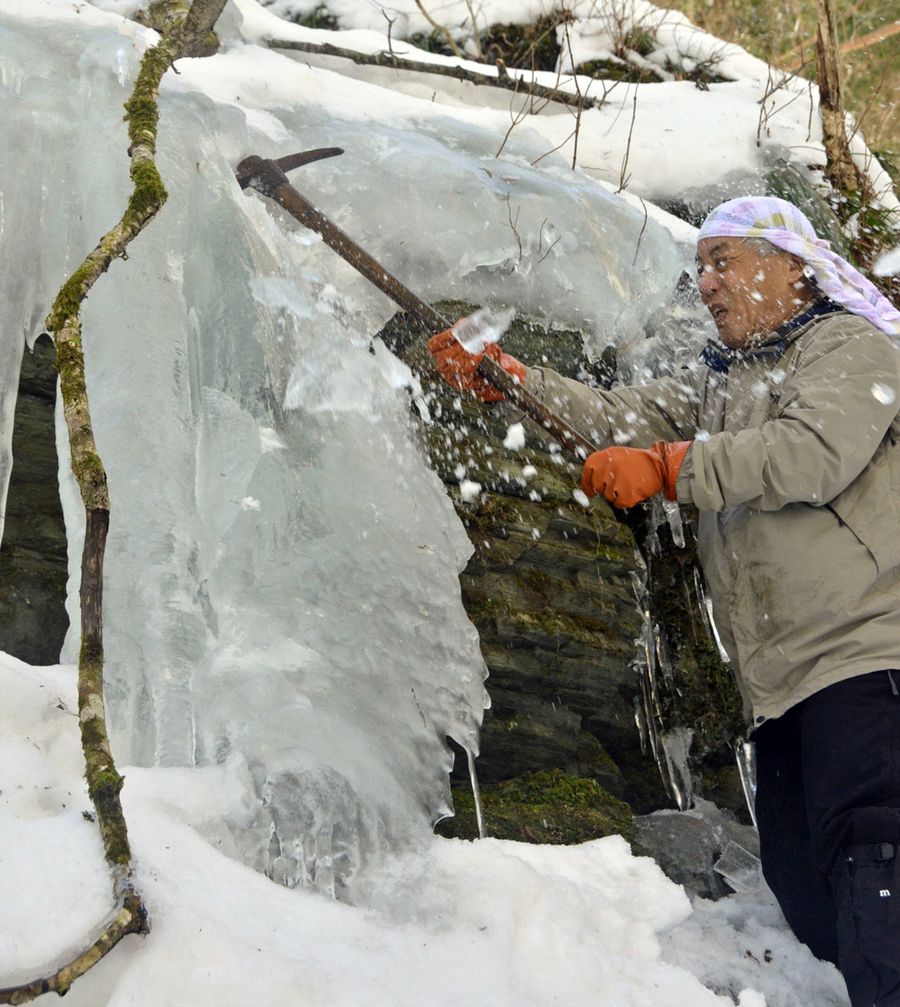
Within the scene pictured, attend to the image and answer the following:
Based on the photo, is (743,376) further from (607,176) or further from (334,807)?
(607,176)

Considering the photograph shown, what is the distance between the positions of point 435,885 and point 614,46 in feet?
16.2

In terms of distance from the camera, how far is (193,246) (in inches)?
117

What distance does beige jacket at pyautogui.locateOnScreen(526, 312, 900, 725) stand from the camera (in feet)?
7.75

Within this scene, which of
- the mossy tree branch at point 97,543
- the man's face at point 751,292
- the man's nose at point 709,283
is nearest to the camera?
the mossy tree branch at point 97,543

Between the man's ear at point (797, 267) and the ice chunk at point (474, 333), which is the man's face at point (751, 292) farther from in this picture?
the ice chunk at point (474, 333)

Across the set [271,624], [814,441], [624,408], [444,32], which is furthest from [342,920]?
[444,32]

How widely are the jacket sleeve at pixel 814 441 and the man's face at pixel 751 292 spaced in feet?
0.85

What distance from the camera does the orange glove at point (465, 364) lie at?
2.93 metres

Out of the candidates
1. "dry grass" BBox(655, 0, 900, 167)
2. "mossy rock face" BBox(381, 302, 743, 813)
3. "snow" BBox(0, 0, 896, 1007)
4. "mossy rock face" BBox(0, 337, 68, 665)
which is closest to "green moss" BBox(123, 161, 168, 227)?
"snow" BBox(0, 0, 896, 1007)

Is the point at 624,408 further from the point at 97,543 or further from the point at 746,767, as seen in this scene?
the point at 97,543

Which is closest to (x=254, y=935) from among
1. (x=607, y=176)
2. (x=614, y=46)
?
(x=607, y=176)

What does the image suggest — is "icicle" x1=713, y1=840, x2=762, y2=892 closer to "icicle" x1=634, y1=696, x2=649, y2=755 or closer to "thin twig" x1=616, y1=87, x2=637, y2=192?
"icicle" x1=634, y1=696, x2=649, y2=755

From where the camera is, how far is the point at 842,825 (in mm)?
2227

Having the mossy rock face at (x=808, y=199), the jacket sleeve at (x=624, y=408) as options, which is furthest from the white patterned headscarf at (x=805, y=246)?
the mossy rock face at (x=808, y=199)
